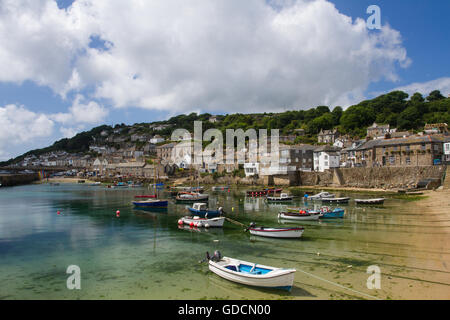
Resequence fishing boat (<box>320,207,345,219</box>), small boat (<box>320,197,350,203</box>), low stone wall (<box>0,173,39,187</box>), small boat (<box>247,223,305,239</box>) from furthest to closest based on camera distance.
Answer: low stone wall (<box>0,173,39,187</box>), small boat (<box>320,197,350,203</box>), fishing boat (<box>320,207,345,219</box>), small boat (<box>247,223,305,239</box>)

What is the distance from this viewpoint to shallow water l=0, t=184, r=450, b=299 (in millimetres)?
11562

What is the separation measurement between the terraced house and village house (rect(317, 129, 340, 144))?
113 ft

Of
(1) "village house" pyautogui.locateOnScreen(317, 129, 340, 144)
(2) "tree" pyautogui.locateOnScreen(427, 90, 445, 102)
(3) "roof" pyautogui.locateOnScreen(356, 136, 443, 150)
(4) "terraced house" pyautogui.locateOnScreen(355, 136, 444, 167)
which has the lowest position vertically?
(4) "terraced house" pyautogui.locateOnScreen(355, 136, 444, 167)

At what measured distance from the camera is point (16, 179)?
105 m

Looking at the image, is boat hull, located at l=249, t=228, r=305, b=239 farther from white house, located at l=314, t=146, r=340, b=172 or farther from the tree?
the tree

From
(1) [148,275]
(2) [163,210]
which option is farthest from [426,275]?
(2) [163,210]

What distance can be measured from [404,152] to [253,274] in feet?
167

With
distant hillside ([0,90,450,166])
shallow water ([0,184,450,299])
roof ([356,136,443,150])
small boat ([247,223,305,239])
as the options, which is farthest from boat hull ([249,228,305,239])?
distant hillside ([0,90,450,166])

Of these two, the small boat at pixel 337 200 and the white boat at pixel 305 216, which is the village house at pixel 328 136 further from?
the white boat at pixel 305 216

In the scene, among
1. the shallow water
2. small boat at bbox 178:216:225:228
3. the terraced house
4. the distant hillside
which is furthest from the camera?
the distant hillside

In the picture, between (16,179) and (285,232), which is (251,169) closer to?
(285,232)

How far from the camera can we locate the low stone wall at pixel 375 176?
1881 inches

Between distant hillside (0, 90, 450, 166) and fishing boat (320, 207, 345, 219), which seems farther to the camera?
distant hillside (0, 90, 450, 166)
